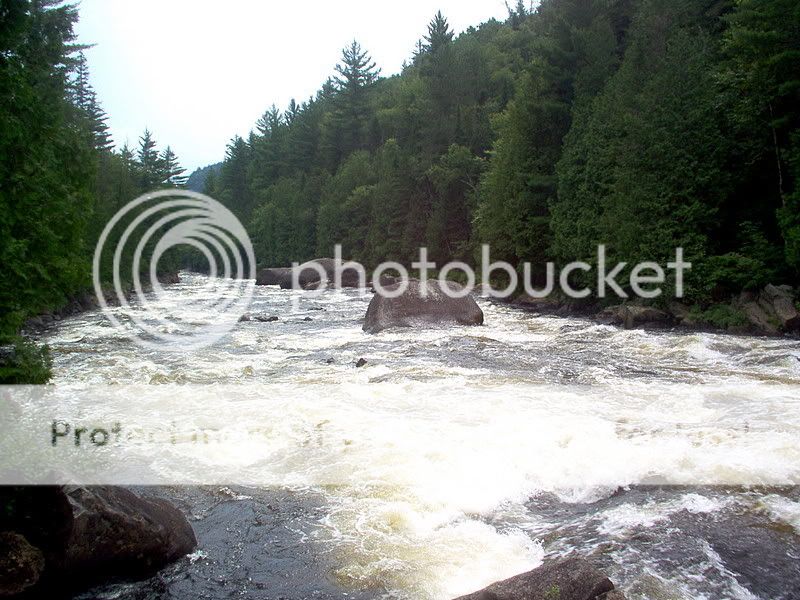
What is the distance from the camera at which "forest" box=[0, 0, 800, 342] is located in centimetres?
743

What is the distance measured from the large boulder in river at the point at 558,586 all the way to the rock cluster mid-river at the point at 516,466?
0.50m

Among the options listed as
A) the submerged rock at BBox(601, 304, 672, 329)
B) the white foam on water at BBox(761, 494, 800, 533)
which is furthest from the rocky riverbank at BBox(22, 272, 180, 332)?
the submerged rock at BBox(601, 304, 672, 329)

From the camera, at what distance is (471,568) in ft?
15.1

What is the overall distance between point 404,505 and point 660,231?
16886 mm

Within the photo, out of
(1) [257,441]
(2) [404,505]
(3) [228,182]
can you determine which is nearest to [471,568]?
(2) [404,505]

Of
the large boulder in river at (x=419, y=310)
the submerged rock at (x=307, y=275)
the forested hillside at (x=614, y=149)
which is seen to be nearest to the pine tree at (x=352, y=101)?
the forested hillside at (x=614, y=149)

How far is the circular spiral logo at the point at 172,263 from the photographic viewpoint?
66.6 feet

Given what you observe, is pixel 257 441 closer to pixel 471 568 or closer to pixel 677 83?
pixel 471 568

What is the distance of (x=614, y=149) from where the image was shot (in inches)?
902

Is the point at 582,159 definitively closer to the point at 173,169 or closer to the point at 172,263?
the point at 172,263

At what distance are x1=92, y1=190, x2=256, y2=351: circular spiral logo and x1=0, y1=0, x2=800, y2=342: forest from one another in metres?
2.49

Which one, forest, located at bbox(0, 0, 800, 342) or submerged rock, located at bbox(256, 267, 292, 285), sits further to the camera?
submerged rock, located at bbox(256, 267, 292, 285)

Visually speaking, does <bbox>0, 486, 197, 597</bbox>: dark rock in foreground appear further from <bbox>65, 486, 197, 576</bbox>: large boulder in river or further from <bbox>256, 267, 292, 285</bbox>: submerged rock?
<bbox>256, 267, 292, 285</bbox>: submerged rock

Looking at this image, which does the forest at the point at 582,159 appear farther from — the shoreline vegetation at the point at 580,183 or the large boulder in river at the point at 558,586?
the large boulder in river at the point at 558,586
